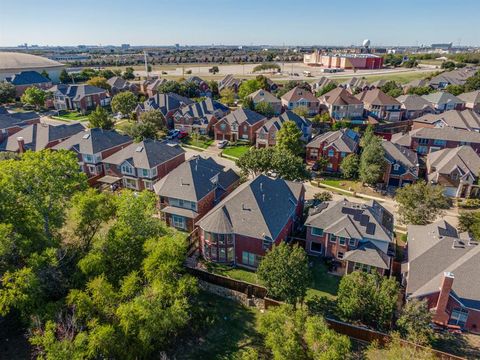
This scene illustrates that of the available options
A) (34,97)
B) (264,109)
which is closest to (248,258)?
(264,109)

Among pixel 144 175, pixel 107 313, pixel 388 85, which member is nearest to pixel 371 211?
pixel 107 313

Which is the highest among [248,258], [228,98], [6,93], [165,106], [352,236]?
[6,93]

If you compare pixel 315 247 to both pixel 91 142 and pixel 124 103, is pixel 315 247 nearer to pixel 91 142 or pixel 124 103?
pixel 91 142

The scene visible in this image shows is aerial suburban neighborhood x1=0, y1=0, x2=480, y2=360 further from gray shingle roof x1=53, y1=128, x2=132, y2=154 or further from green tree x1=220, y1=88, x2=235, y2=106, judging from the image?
green tree x1=220, y1=88, x2=235, y2=106

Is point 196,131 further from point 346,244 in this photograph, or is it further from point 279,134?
point 346,244

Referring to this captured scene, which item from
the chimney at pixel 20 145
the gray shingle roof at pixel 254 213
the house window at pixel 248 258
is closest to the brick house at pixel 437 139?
Result: the gray shingle roof at pixel 254 213

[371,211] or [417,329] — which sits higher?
[371,211]

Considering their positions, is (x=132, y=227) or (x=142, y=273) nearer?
(x=142, y=273)

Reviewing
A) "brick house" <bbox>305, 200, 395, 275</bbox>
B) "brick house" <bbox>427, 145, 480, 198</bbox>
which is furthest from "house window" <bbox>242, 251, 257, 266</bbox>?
"brick house" <bbox>427, 145, 480, 198</bbox>

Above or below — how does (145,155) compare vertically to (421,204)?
above
